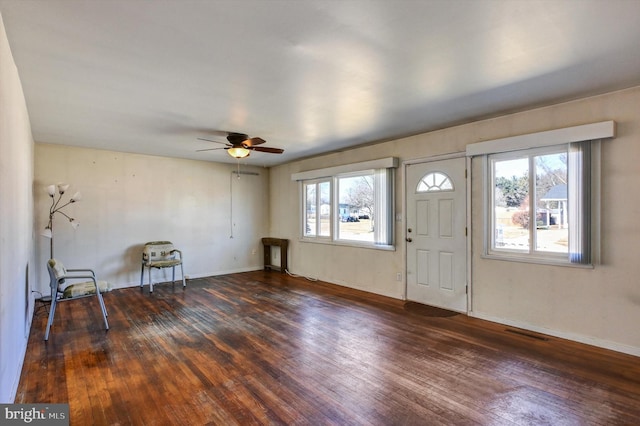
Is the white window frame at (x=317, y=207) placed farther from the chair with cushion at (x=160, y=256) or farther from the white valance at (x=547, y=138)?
the white valance at (x=547, y=138)

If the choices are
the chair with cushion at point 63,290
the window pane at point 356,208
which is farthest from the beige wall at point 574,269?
the chair with cushion at point 63,290

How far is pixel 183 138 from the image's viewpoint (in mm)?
4727

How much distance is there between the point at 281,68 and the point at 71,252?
198 inches

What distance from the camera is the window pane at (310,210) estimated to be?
6.56 metres

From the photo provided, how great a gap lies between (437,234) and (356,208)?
5.28ft

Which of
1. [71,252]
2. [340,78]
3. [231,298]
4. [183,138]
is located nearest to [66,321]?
[71,252]

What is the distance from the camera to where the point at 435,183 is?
178 inches

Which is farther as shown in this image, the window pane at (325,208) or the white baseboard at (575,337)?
the window pane at (325,208)

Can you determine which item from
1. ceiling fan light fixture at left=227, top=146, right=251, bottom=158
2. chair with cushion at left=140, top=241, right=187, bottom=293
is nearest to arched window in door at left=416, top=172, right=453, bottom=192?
ceiling fan light fixture at left=227, top=146, right=251, bottom=158

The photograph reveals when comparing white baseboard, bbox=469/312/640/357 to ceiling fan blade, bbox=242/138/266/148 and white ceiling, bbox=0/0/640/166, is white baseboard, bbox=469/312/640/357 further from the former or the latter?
ceiling fan blade, bbox=242/138/266/148

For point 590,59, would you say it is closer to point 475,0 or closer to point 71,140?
point 475,0

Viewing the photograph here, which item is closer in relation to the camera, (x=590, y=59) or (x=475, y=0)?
(x=475, y=0)

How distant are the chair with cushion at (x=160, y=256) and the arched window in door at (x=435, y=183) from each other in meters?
4.34

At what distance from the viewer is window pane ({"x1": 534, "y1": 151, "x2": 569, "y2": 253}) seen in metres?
3.35
